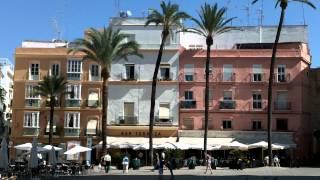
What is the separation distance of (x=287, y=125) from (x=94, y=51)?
23.6 m

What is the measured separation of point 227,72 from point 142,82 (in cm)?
998

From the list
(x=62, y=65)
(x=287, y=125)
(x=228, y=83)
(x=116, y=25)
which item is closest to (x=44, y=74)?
(x=62, y=65)

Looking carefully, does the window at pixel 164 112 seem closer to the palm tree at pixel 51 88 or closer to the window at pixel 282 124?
the palm tree at pixel 51 88

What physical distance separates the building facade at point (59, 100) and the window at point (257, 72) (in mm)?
18061

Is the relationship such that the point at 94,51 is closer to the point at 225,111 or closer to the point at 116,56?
the point at 116,56

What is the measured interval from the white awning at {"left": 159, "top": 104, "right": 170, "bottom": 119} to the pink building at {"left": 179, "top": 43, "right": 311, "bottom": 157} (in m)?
1.61

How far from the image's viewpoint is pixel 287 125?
234 feet

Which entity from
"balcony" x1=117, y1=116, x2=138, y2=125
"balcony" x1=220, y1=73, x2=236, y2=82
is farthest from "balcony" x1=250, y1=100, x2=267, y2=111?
"balcony" x1=117, y1=116, x2=138, y2=125

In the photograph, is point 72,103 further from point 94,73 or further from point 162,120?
point 162,120

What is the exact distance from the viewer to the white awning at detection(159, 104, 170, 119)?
237 feet

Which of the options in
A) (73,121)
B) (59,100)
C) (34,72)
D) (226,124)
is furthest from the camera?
(34,72)

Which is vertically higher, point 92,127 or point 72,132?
point 92,127

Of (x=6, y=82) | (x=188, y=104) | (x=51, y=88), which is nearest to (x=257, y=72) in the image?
(x=188, y=104)

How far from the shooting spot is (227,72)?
72.8 metres
